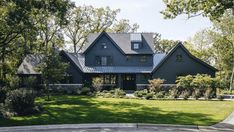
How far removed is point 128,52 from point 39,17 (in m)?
21.5

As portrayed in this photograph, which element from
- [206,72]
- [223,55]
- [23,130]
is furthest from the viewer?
[223,55]

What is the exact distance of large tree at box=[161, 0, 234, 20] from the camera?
25033mm

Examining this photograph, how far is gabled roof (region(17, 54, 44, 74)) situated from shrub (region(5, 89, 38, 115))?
28.5 m

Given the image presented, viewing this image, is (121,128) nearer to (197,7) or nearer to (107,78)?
(197,7)

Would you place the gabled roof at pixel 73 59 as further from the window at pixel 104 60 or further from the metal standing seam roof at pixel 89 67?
the window at pixel 104 60

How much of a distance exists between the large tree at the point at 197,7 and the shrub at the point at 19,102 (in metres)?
10.9

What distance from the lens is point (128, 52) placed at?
5506cm

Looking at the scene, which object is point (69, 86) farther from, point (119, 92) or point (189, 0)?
point (189, 0)

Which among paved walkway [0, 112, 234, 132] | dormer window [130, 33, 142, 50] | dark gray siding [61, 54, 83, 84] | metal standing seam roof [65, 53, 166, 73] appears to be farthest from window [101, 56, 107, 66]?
paved walkway [0, 112, 234, 132]

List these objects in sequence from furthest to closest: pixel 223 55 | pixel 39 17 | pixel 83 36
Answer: pixel 83 36
pixel 223 55
pixel 39 17

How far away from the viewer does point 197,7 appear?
2584 centimetres

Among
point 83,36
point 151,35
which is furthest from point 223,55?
point 83,36

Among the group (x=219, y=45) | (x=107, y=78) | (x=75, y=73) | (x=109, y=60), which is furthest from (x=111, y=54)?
(x=219, y=45)

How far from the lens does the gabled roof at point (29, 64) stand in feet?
174
